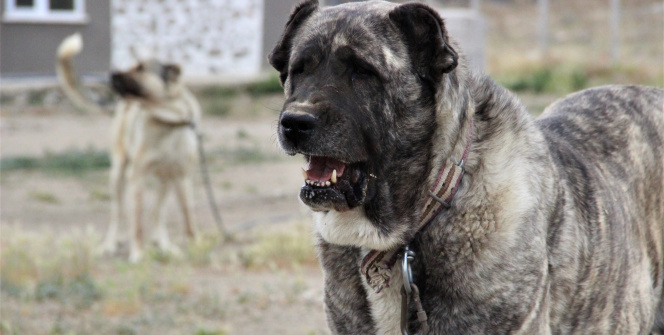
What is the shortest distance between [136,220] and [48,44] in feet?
29.3

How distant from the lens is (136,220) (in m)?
7.27

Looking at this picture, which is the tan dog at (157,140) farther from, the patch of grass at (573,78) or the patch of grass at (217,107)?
the patch of grass at (573,78)

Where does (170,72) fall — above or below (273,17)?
above

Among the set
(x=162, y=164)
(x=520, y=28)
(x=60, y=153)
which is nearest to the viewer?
(x=162, y=164)

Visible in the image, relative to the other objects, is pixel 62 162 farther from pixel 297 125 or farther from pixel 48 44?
pixel 297 125

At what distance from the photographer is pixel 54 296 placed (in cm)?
514

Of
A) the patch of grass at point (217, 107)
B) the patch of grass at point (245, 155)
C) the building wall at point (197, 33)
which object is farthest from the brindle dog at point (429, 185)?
the building wall at point (197, 33)

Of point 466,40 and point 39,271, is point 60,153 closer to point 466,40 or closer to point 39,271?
point 39,271

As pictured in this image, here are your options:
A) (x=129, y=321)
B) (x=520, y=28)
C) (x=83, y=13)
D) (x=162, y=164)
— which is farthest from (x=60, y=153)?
(x=520, y=28)

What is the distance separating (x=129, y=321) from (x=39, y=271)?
1.15 meters

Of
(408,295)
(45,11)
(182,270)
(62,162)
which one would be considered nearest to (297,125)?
(408,295)

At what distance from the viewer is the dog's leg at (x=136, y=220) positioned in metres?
7.18

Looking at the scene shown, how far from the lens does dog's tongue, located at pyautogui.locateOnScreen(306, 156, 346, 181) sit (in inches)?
101

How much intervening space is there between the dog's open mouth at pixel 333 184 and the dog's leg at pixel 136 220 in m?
4.75
